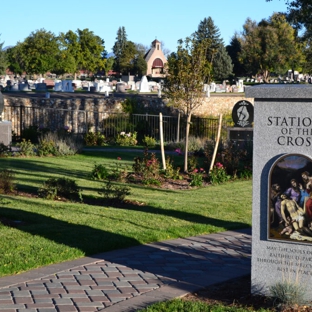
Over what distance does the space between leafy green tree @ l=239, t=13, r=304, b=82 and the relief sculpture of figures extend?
47670 mm

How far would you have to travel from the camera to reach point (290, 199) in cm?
546

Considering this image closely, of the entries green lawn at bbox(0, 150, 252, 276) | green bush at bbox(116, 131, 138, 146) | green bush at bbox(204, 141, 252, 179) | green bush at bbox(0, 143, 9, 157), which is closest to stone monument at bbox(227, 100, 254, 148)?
green bush at bbox(204, 141, 252, 179)

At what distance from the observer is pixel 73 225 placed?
28.2 feet

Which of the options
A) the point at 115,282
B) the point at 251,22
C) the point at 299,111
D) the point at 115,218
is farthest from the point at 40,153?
the point at 251,22

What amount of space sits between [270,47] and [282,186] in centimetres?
5065

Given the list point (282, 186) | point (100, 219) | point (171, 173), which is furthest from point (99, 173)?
point (282, 186)

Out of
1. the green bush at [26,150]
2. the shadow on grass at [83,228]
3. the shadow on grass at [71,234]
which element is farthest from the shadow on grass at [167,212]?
the green bush at [26,150]

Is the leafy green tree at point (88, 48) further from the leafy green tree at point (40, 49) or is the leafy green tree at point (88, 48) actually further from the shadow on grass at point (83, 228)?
the shadow on grass at point (83, 228)

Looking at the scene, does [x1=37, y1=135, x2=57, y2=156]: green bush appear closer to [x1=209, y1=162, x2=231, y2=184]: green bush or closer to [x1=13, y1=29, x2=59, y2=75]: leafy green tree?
[x1=209, y1=162, x2=231, y2=184]: green bush

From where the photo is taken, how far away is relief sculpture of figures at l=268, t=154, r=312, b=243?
540 cm

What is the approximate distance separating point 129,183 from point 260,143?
26.7 feet

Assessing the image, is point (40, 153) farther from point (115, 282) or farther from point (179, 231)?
point (115, 282)

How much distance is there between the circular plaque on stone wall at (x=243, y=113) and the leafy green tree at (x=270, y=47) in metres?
35.1

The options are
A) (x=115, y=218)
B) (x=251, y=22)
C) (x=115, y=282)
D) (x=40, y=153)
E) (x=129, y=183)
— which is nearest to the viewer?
(x=115, y=282)
